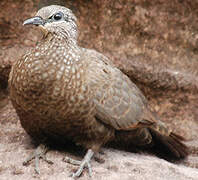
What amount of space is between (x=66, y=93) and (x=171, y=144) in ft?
4.23

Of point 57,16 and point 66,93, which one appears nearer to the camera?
point 66,93

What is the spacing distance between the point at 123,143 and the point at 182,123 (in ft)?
3.55

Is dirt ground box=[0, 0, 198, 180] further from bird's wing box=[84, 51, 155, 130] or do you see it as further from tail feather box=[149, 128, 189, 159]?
bird's wing box=[84, 51, 155, 130]

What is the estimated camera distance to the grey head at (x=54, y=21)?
2.96 meters

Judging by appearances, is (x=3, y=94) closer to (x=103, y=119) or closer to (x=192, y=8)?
(x=103, y=119)

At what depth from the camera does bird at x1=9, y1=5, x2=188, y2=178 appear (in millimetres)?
2842

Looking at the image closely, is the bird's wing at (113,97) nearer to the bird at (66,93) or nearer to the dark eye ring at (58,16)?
the bird at (66,93)

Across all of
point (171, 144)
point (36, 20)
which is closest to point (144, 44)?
point (171, 144)

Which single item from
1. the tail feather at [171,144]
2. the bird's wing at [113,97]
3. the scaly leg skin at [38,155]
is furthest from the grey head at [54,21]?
the tail feather at [171,144]

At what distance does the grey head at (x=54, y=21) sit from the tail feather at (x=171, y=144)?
122 cm

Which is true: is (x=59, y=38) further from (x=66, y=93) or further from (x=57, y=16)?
(x=66, y=93)

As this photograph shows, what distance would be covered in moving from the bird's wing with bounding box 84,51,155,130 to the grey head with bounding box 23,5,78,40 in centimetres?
30

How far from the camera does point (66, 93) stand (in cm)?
285

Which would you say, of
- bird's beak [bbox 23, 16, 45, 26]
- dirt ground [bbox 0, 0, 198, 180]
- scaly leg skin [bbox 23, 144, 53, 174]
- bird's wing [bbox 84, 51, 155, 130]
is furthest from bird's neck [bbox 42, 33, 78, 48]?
dirt ground [bbox 0, 0, 198, 180]
